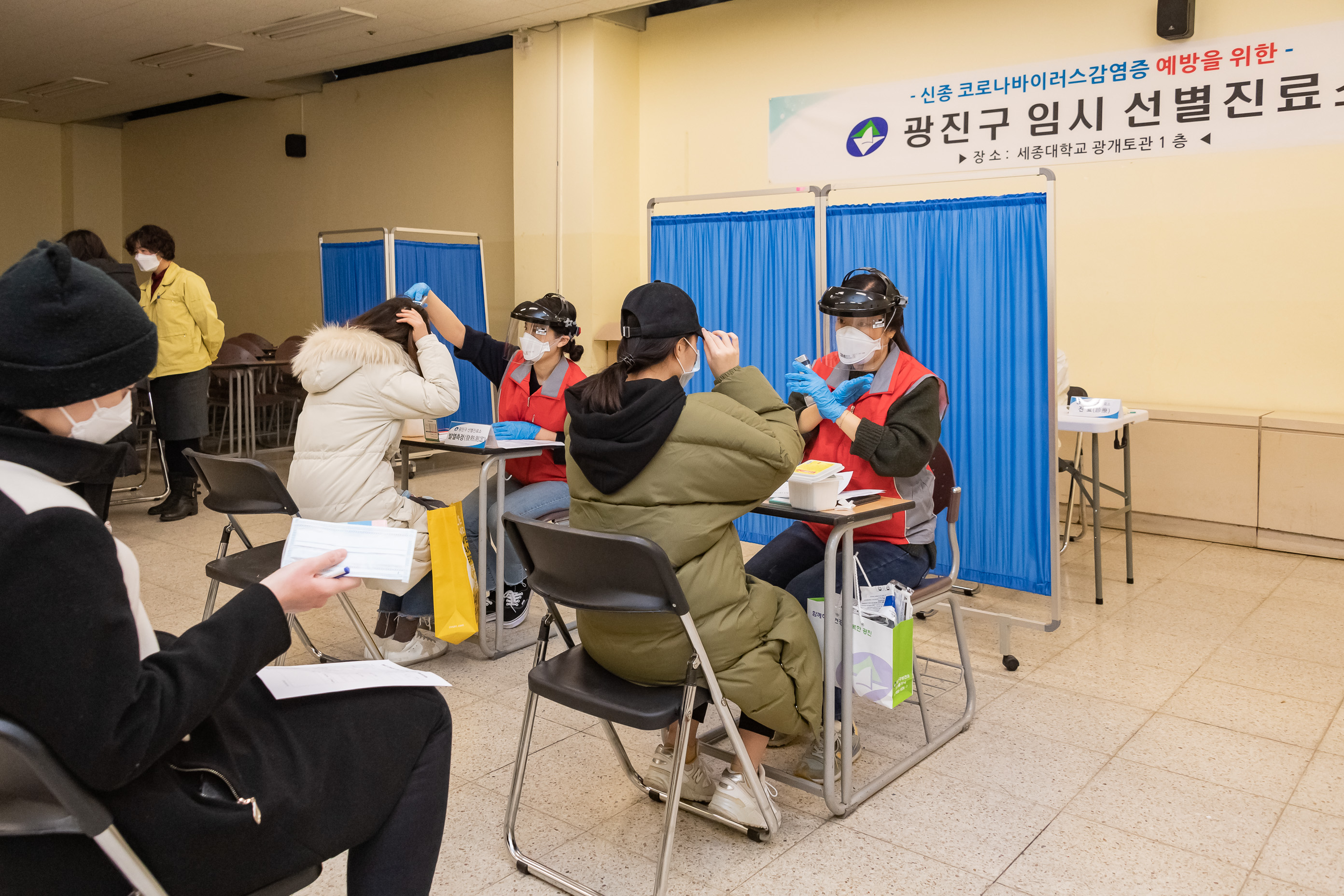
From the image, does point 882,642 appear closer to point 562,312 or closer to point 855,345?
point 855,345

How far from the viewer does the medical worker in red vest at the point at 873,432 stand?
2.65 meters

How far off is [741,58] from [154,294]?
3910 millimetres

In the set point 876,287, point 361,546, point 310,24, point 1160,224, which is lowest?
point 361,546

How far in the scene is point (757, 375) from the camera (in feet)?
7.43

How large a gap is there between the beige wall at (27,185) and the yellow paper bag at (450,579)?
984cm

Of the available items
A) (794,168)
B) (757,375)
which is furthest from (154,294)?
(757,375)

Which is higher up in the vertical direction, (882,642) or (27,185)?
(27,185)

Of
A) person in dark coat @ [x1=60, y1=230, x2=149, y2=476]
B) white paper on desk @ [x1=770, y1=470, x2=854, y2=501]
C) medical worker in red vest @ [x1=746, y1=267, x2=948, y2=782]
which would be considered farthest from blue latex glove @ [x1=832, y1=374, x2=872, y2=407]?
person in dark coat @ [x1=60, y1=230, x2=149, y2=476]

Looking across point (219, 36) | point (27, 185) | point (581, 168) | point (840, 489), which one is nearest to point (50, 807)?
point (840, 489)

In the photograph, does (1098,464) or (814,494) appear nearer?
(814,494)

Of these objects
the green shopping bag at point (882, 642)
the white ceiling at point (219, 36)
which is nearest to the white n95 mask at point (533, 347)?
the green shopping bag at point (882, 642)

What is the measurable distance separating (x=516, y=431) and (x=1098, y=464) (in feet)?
7.86

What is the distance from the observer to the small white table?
12.6 feet

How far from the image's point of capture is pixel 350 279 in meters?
6.28
